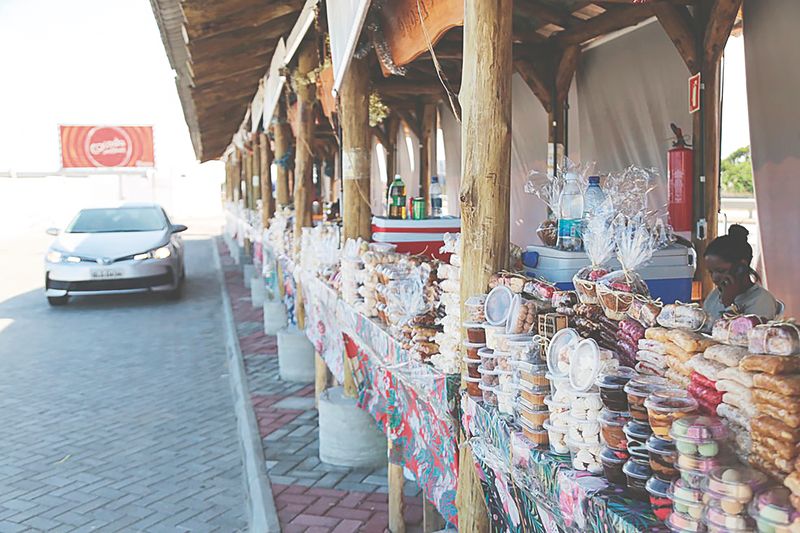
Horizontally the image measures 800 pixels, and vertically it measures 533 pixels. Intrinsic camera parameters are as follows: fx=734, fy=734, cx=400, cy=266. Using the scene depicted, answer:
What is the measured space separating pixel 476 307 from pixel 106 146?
156 feet

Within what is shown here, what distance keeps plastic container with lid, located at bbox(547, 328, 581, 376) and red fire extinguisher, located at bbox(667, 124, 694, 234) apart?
157 inches

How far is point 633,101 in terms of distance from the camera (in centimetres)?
661

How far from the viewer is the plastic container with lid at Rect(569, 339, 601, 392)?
1.89m

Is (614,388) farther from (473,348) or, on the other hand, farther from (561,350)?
(473,348)

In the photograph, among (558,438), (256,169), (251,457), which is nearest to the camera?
(558,438)

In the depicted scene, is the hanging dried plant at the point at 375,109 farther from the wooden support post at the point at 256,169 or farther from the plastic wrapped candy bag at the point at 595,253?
the wooden support post at the point at 256,169

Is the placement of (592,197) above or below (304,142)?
below

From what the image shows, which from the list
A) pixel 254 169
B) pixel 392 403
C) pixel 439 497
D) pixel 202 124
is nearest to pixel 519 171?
pixel 392 403

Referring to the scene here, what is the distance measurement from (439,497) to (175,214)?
42967mm

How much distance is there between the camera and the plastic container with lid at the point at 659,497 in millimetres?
1575

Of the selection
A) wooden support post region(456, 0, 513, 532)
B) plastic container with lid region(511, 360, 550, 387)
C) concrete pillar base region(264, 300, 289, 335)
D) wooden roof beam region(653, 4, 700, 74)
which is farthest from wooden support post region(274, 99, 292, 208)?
plastic container with lid region(511, 360, 550, 387)

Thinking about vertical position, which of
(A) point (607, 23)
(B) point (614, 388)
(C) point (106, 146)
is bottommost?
(B) point (614, 388)

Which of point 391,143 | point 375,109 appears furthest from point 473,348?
point 391,143

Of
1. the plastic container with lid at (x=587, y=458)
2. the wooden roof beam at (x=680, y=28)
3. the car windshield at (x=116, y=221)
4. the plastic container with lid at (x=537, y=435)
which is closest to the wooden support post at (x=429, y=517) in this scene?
the plastic container with lid at (x=537, y=435)
